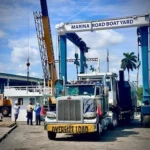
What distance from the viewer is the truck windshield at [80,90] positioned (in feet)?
43.8

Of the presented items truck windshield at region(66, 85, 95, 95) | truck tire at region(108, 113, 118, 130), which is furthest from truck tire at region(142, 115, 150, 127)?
truck windshield at region(66, 85, 95, 95)

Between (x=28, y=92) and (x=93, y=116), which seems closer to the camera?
(x=93, y=116)

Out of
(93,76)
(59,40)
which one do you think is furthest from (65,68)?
(93,76)

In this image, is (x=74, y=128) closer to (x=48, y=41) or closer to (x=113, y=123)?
(x=113, y=123)

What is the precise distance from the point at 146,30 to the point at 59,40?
26.3ft

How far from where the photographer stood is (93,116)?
1149 cm

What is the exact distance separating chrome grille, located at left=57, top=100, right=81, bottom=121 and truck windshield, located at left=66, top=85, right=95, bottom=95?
165cm

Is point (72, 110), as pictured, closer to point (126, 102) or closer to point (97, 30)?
point (126, 102)

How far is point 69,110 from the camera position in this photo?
461 inches

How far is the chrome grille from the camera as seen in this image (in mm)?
11629

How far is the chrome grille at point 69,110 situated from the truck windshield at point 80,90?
5.40 feet

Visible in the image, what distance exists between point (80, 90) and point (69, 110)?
2131 millimetres

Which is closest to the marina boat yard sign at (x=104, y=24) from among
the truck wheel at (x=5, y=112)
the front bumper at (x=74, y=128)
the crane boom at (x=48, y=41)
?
the crane boom at (x=48, y=41)

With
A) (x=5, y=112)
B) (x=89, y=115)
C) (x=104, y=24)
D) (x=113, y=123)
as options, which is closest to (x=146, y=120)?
(x=113, y=123)
